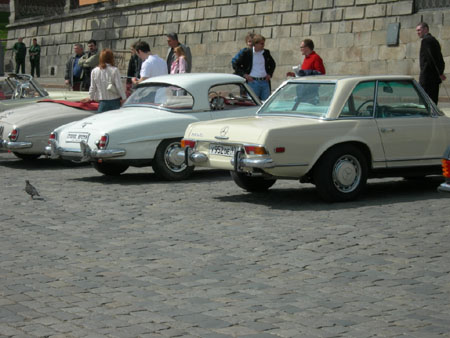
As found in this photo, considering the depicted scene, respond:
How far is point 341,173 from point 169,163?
2.94 m

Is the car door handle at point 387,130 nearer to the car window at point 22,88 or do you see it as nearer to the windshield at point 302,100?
the windshield at point 302,100

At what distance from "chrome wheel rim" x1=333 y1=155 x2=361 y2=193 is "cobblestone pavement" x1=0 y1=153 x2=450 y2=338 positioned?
22 cm

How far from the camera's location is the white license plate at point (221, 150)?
10.5 meters

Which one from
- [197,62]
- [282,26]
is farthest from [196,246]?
[197,62]

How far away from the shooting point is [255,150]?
33.0 ft

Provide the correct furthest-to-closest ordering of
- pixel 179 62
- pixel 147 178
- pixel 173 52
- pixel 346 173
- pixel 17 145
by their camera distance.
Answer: pixel 173 52
pixel 179 62
pixel 17 145
pixel 147 178
pixel 346 173

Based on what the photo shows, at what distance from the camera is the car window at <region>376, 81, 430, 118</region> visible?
10.9m

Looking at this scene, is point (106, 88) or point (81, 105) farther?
point (81, 105)

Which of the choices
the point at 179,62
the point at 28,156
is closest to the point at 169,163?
the point at 28,156

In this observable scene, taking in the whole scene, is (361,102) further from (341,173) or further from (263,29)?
(263,29)

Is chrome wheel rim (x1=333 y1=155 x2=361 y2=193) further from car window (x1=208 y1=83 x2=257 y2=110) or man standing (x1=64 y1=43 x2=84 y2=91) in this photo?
man standing (x1=64 y1=43 x2=84 y2=91)

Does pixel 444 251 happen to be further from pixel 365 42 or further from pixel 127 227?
pixel 365 42

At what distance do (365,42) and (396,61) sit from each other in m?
1.60

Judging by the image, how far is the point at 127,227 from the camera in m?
9.12
